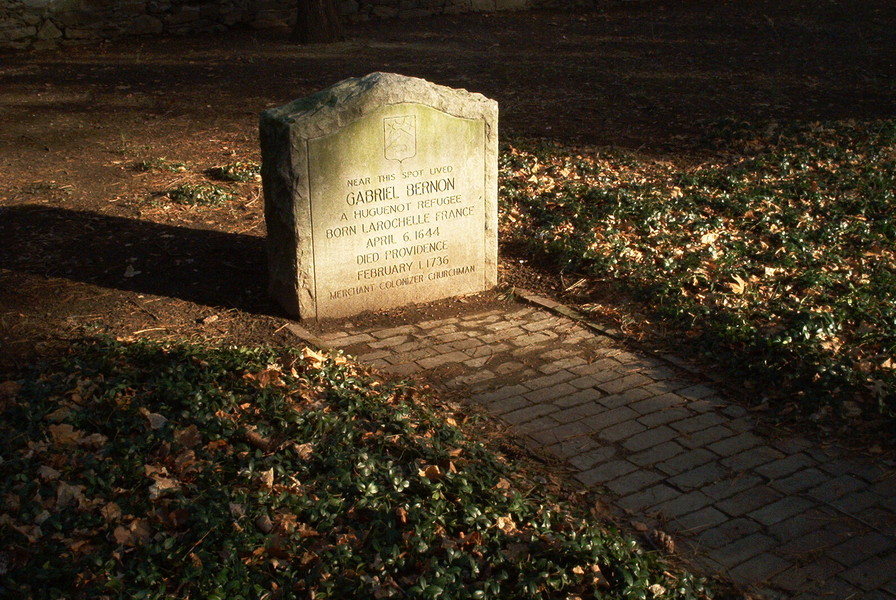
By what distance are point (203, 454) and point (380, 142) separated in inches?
99.3

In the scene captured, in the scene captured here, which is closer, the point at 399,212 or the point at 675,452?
the point at 675,452

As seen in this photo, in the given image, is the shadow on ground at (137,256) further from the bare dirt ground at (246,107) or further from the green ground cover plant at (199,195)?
the green ground cover plant at (199,195)

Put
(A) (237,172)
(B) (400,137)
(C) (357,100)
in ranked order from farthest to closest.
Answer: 1. (A) (237,172)
2. (B) (400,137)
3. (C) (357,100)

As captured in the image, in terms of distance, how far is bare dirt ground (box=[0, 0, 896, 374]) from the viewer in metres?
6.47

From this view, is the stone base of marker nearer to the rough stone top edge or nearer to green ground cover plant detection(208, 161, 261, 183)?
the rough stone top edge

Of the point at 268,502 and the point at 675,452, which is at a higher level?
the point at 268,502

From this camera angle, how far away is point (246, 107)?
37.8ft

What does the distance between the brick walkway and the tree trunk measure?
32.8 ft

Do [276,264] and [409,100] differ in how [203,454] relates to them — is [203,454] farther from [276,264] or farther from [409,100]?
[409,100]

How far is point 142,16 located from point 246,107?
5426 millimetres

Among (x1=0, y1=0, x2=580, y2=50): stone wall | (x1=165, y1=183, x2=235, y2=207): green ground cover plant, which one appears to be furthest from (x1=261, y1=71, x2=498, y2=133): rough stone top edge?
(x1=0, y1=0, x2=580, y2=50): stone wall

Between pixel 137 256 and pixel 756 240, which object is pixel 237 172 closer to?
pixel 137 256

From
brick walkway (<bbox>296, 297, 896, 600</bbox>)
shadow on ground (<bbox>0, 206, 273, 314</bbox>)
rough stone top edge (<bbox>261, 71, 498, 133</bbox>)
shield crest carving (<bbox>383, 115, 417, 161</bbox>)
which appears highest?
rough stone top edge (<bbox>261, 71, 498, 133</bbox>)

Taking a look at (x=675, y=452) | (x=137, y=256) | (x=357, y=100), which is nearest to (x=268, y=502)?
(x=675, y=452)
